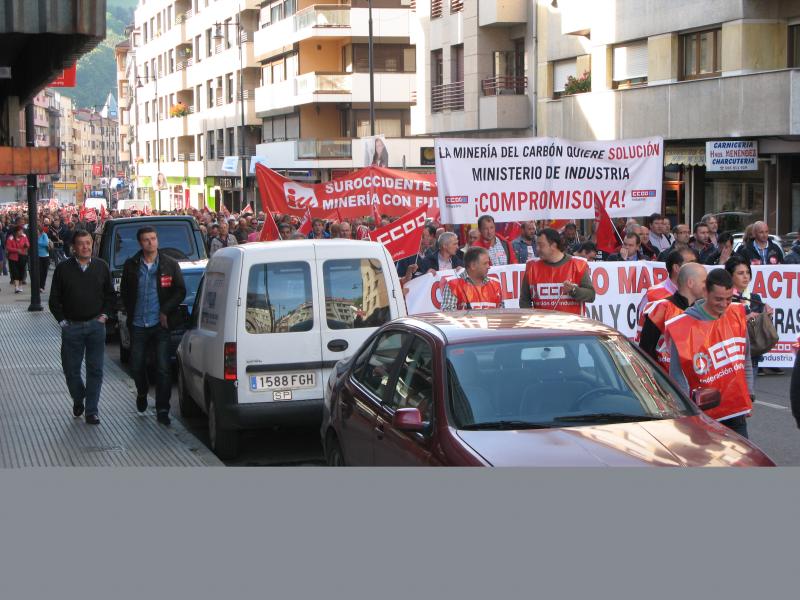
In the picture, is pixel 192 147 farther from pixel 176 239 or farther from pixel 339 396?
pixel 339 396

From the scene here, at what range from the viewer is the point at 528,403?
237 inches

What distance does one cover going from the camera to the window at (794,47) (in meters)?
26.7

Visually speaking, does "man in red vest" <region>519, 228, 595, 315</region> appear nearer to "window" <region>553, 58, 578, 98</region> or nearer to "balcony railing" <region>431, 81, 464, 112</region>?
"window" <region>553, 58, 578, 98</region>

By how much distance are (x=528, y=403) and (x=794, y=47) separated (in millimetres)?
23330

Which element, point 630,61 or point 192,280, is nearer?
point 192,280

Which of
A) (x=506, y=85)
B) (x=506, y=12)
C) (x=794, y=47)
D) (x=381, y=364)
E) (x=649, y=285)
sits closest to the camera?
(x=381, y=364)

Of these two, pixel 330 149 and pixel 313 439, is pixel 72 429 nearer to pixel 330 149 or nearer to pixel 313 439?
pixel 313 439

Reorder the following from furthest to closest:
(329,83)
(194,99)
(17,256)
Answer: (194,99), (329,83), (17,256)

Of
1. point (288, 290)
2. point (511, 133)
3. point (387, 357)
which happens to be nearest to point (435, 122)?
point (511, 133)

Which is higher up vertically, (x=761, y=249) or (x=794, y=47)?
(x=794, y=47)

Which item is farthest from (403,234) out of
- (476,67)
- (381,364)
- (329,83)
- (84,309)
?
(329,83)

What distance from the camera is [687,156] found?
2977 centimetres

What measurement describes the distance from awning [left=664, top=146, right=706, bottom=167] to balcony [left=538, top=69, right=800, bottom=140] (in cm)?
58

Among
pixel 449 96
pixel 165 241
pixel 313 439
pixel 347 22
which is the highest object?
pixel 347 22
